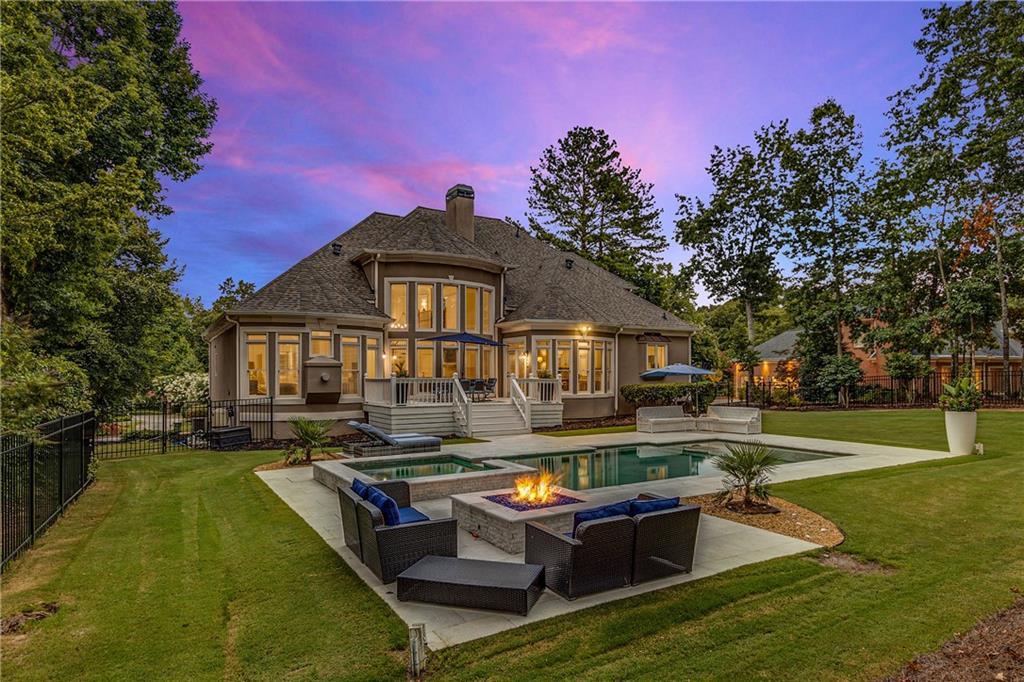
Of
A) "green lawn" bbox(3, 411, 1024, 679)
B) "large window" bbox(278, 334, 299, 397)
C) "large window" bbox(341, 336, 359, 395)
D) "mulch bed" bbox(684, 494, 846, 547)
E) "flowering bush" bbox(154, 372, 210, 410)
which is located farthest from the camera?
"flowering bush" bbox(154, 372, 210, 410)

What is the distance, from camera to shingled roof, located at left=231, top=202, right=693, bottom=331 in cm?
1867

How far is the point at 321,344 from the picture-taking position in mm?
18344

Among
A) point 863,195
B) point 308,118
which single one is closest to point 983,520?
point 308,118

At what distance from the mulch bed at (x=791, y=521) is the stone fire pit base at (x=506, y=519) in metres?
2.12

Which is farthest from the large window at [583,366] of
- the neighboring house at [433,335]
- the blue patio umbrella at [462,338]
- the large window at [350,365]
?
the large window at [350,365]

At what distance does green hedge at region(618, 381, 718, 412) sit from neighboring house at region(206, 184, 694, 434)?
76 centimetres

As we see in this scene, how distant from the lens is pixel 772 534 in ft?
22.5

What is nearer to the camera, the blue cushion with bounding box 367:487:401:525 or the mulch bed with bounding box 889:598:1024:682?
the mulch bed with bounding box 889:598:1024:682

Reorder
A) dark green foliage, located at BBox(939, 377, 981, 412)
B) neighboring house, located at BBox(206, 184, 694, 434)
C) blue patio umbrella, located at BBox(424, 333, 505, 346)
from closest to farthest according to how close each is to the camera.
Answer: dark green foliage, located at BBox(939, 377, 981, 412), neighboring house, located at BBox(206, 184, 694, 434), blue patio umbrella, located at BBox(424, 333, 505, 346)

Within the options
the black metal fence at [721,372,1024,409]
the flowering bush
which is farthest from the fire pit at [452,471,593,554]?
the flowering bush

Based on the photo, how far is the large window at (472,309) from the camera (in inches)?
851

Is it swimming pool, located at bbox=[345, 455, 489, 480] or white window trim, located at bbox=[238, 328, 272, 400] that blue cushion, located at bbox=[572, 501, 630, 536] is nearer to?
swimming pool, located at bbox=[345, 455, 489, 480]

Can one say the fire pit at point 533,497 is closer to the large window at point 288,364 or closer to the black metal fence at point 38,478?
the black metal fence at point 38,478

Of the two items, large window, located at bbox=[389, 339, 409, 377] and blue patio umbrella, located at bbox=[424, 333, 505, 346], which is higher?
blue patio umbrella, located at bbox=[424, 333, 505, 346]
